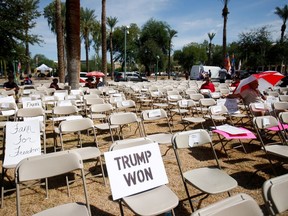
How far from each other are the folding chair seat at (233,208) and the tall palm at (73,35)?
9020 mm

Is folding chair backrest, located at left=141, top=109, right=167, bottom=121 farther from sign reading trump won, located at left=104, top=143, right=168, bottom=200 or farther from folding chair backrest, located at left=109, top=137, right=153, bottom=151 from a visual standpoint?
sign reading trump won, located at left=104, top=143, right=168, bottom=200

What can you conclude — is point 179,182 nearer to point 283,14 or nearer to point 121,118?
point 121,118

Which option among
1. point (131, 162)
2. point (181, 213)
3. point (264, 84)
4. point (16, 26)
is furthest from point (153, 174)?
point (16, 26)

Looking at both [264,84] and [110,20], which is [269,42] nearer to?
[110,20]

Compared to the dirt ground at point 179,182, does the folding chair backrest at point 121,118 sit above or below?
above

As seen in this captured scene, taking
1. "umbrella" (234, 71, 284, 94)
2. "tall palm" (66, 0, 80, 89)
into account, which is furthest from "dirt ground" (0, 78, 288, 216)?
"tall palm" (66, 0, 80, 89)

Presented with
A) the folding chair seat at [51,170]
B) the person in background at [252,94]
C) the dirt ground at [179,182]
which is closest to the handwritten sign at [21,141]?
the dirt ground at [179,182]

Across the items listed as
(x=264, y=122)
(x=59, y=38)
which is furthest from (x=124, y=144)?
(x=59, y=38)

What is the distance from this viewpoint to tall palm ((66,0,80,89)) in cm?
904

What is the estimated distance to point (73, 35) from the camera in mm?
9273

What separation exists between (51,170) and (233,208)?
1.82 m

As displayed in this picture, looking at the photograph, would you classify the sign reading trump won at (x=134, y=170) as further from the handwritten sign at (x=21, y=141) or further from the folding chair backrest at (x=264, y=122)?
the folding chair backrest at (x=264, y=122)

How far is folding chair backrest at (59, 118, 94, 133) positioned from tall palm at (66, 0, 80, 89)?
6.22 metres

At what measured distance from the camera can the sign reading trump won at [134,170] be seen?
A: 7.67ft
